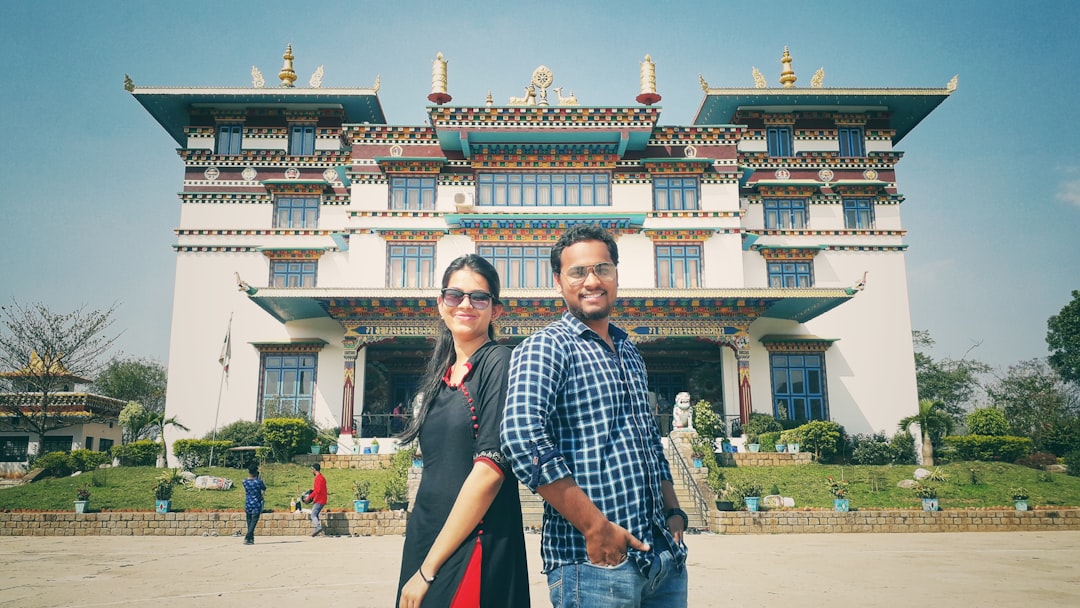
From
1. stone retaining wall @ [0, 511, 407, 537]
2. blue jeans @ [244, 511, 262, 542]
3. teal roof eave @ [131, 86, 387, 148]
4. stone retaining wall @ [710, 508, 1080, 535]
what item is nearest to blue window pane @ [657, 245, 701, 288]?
stone retaining wall @ [710, 508, 1080, 535]

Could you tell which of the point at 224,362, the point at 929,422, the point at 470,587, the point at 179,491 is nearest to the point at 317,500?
the point at 179,491

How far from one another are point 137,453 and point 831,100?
26.2 meters

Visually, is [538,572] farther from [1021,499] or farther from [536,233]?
[536,233]

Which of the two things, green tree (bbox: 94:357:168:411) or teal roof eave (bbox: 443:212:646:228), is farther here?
green tree (bbox: 94:357:168:411)

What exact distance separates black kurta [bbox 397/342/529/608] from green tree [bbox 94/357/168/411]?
52.2m

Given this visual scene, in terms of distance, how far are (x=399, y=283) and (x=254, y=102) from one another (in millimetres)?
9046

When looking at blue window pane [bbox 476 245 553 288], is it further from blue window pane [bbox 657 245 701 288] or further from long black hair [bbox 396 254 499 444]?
long black hair [bbox 396 254 499 444]

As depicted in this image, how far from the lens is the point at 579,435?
104 inches

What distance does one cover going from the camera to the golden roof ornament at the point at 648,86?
79.3ft

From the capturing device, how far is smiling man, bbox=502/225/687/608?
2.44 m

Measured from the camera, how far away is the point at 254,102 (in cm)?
2575

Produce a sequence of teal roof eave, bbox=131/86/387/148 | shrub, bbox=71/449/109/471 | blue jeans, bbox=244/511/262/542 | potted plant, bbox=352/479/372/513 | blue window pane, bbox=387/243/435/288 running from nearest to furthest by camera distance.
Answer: blue jeans, bbox=244/511/262/542
potted plant, bbox=352/479/372/513
shrub, bbox=71/449/109/471
blue window pane, bbox=387/243/435/288
teal roof eave, bbox=131/86/387/148

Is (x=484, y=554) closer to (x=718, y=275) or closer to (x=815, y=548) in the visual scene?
(x=815, y=548)

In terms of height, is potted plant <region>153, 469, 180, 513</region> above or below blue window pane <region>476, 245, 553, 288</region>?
below
